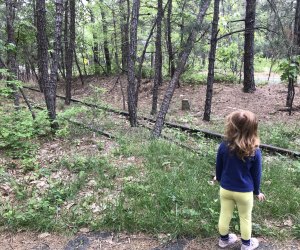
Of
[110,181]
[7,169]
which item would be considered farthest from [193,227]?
[7,169]

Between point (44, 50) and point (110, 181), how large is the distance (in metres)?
4.35

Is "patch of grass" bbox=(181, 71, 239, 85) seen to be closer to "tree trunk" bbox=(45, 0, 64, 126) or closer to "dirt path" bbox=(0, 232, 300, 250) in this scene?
"tree trunk" bbox=(45, 0, 64, 126)

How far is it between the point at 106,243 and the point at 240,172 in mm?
2041

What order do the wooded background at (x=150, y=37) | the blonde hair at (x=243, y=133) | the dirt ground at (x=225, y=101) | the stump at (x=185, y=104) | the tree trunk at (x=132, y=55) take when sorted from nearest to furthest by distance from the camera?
the blonde hair at (x=243, y=133) → the wooded background at (x=150, y=37) → the tree trunk at (x=132, y=55) → the dirt ground at (x=225, y=101) → the stump at (x=185, y=104)

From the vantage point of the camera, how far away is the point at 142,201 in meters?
5.05

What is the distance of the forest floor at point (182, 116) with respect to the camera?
4316mm

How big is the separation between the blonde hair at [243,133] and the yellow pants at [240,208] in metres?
0.48

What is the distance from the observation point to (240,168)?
12.4ft

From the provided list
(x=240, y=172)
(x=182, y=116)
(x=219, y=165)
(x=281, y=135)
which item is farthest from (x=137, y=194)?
(x=182, y=116)

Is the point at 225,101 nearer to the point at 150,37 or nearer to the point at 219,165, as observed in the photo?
the point at 150,37

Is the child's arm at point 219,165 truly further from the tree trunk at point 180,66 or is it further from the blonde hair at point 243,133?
the tree trunk at point 180,66

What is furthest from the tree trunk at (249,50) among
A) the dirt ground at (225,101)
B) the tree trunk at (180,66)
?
the tree trunk at (180,66)

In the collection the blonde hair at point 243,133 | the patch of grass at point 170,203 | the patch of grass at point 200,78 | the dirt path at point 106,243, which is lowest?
the dirt path at point 106,243

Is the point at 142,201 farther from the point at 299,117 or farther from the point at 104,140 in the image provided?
the point at 299,117
